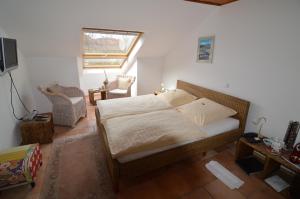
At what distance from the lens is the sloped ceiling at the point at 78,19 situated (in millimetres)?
2309

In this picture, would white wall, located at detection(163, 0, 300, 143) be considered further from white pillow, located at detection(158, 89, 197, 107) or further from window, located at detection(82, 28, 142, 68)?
window, located at detection(82, 28, 142, 68)

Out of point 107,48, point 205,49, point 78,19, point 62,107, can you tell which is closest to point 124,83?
point 107,48

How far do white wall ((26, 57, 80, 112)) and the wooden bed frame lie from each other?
7.20ft

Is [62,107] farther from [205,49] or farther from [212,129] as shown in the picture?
[205,49]

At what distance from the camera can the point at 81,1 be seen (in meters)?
2.26

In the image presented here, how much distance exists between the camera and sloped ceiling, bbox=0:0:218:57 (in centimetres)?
231

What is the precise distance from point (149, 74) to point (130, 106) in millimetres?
2067

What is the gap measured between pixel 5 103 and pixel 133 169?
2.19m

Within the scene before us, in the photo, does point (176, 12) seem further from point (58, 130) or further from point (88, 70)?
point (88, 70)

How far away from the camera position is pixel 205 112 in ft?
8.18

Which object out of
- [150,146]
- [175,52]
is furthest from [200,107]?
[175,52]

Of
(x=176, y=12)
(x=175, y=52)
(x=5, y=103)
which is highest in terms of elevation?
(x=176, y=12)

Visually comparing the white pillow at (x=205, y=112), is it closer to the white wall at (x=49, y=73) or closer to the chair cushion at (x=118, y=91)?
the chair cushion at (x=118, y=91)

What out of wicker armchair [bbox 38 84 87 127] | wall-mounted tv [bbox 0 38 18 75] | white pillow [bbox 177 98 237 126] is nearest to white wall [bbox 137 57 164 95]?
wicker armchair [bbox 38 84 87 127]
